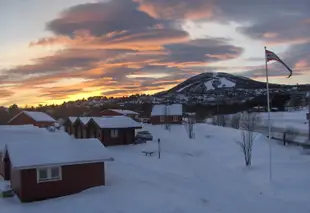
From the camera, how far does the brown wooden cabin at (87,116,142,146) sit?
147 feet

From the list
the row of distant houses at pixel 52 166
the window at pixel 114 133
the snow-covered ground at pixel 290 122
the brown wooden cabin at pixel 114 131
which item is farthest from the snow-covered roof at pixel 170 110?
the row of distant houses at pixel 52 166

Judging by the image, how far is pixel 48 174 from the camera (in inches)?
826

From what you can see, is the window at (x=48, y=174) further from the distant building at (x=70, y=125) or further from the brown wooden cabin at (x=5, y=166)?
the distant building at (x=70, y=125)

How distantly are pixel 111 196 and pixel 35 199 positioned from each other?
4145 millimetres

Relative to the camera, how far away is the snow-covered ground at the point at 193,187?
1888cm

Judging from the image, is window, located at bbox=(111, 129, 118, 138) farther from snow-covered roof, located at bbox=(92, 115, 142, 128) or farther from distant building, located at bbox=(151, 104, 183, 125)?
distant building, located at bbox=(151, 104, 183, 125)

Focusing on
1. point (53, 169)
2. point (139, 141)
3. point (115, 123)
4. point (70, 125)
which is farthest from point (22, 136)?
point (70, 125)

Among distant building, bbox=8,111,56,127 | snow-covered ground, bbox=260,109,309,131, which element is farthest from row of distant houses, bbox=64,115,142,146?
snow-covered ground, bbox=260,109,309,131

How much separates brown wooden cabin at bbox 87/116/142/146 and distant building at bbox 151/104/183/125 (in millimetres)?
37513

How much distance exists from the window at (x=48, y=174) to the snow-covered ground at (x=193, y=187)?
128cm

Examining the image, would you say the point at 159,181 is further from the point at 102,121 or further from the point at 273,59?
the point at 102,121

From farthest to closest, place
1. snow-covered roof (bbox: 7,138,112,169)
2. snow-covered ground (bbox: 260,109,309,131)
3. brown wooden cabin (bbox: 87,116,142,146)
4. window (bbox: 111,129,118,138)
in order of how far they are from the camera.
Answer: snow-covered ground (bbox: 260,109,309,131) < window (bbox: 111,129,118,138) < brown wooden cabin (bbox: 87,116,142,146) < snow-covered roof (bbox: 7,138,112,169)

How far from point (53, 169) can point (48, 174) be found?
15.4 inches

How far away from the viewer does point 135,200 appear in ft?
64.5
